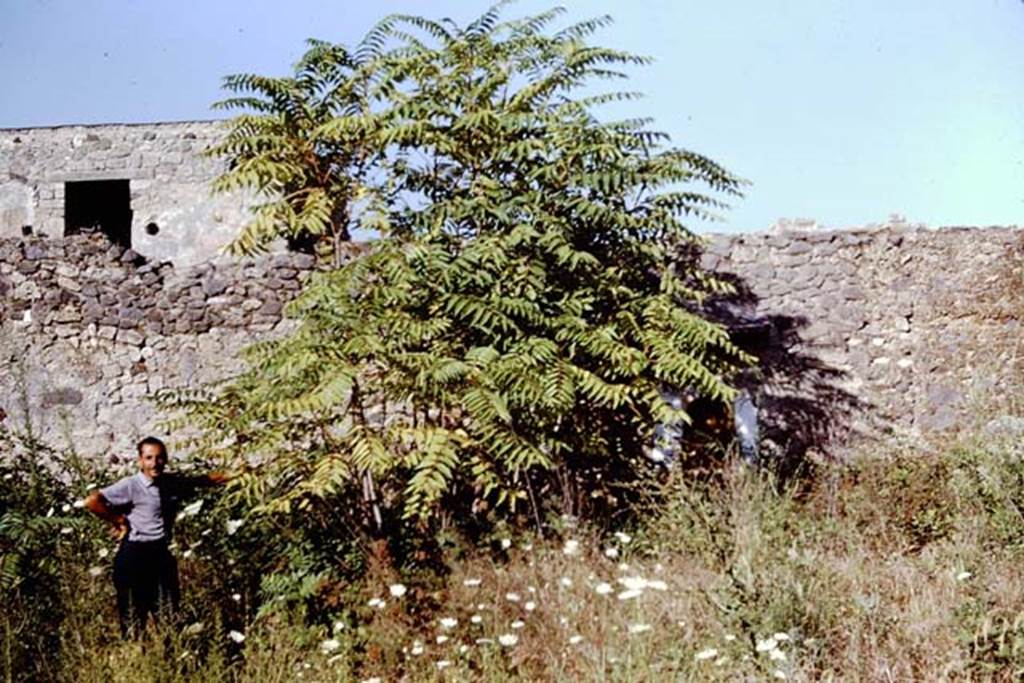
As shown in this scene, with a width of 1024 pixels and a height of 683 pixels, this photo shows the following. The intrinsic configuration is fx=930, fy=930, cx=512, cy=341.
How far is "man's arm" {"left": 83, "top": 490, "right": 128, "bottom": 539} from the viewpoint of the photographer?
16.0 feet

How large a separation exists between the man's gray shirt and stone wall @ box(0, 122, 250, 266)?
31.6ft

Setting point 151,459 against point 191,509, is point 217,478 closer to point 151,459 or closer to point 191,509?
point 191,509

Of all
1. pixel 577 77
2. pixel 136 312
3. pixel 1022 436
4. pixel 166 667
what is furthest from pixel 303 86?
pixel 1022 436

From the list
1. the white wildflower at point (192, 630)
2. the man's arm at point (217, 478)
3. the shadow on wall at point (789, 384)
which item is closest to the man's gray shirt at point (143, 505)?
the man's arm at point (217, 478)

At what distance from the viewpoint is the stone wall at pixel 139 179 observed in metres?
14.4

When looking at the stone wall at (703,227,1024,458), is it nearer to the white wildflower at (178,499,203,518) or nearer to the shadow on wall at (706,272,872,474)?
the shadow on wall at (706,272,872,474)

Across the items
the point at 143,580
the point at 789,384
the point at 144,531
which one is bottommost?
the point at 143,580

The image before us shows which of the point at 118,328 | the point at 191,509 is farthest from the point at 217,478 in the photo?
the point at 118,328

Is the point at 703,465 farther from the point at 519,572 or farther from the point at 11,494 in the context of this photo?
the point at 11,494

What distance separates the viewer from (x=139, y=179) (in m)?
14.8

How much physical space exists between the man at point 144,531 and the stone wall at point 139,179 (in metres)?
9.58

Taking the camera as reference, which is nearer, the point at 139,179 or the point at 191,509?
the point at 191,509

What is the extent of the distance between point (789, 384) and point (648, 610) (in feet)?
15.2

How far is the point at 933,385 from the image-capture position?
29.5ft
